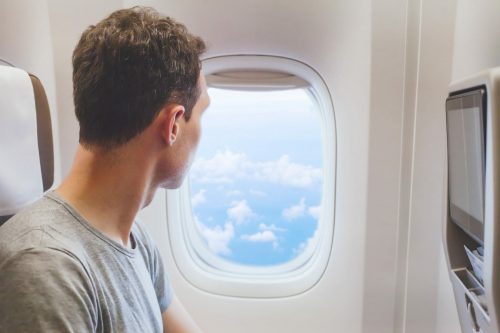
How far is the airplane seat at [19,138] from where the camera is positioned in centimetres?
108

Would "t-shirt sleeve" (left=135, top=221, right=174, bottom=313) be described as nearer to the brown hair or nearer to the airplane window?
the brown hair

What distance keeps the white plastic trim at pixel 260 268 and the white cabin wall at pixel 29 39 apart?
27.4 inches

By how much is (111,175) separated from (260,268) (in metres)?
1.42

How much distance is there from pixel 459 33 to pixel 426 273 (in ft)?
3.45

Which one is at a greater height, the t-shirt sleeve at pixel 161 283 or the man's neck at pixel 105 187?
the man's neck at pixel 105 187

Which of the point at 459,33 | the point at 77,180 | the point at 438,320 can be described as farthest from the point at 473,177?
the point at 438,320

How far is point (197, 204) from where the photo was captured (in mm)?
2193

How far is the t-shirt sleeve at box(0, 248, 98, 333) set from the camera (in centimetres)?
72

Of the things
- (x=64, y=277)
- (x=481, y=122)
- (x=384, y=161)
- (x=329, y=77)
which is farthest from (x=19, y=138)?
(x=384, y=161)

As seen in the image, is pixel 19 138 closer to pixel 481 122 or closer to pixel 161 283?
pixel 161 283

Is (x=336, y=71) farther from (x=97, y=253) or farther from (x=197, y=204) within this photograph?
(x=97, y=253)

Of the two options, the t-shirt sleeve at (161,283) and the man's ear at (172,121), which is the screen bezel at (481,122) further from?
the t-shirt sleeve at (161,283)

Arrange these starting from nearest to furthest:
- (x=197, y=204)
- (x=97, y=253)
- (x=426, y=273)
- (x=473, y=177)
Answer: (x=97, y=253) → (x=473, y=177) → (x=426, y=273) → (x=197, y=204)

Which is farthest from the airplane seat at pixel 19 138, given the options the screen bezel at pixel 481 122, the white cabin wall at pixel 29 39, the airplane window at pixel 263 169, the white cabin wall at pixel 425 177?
the white cabin wall at pixel 425 177
